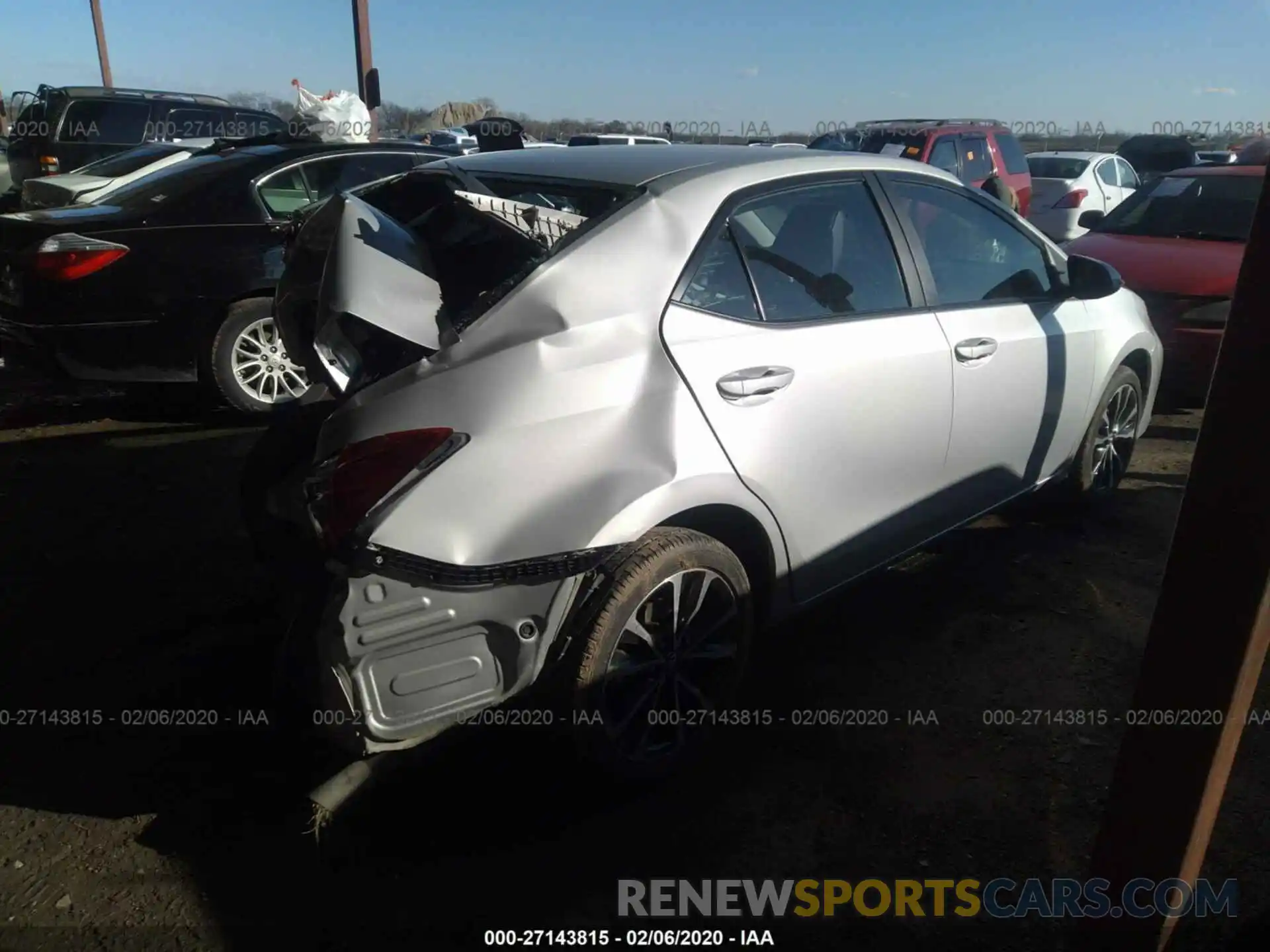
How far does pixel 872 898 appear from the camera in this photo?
2316 mm

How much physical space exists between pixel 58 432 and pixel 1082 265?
5.54 m

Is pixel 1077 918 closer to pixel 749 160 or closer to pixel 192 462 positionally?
pixel 749 160

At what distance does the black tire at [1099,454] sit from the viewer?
4137mm

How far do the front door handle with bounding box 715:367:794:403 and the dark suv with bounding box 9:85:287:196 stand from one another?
36.3 feet

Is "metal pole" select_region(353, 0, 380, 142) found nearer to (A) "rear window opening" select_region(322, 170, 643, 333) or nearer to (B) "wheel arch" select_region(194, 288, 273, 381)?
(B) "wheel arch" select_region(194, 288, 273, 381)

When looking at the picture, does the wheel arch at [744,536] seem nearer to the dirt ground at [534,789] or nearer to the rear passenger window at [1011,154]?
the dirt ground at [534,789]

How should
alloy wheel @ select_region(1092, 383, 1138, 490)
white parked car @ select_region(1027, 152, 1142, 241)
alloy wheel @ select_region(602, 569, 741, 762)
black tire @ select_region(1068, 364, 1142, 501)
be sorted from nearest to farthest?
alloy wheel @ select_region(602, 569, 741, 762)
black tire @ select_region(1068, 364, 1142, 501)
alloy wheel @ select_region(1092, 383, 1138, 490)
white parked car @ select_region(1027, 152, 1142, 241)

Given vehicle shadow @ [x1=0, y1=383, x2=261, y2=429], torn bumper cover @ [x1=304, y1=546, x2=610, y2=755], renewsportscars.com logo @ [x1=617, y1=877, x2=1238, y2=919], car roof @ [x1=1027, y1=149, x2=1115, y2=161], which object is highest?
car roof @ [x1=1027, y1=149, x2=1115, y2=161]

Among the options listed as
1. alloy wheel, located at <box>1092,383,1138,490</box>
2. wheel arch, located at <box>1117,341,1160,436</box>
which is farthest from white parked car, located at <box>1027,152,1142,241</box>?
alloy wheel, located at <box>1092,383,1138,490</box>

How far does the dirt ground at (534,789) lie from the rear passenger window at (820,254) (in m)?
1.25

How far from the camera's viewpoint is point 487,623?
219cm

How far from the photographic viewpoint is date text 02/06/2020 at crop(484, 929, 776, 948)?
2.19m

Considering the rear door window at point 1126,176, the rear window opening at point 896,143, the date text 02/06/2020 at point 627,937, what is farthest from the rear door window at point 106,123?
the rear door window at point 1126,176

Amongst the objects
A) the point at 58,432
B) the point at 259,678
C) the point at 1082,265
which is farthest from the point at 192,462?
the point at 1082,265
